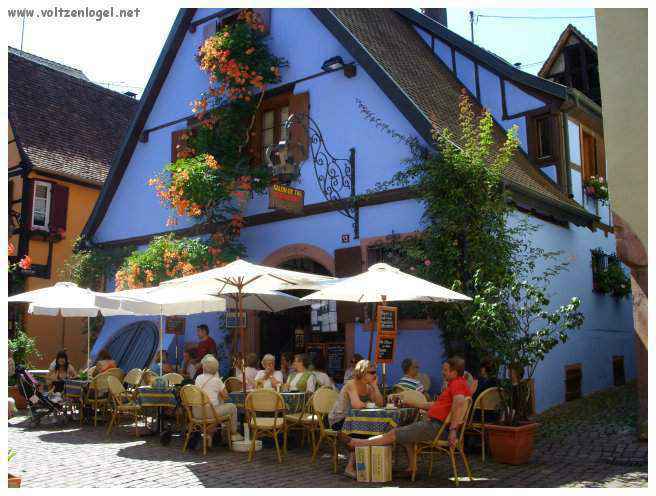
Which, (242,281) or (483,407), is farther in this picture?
(242,281)

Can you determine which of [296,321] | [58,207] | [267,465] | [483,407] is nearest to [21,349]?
[58,207]

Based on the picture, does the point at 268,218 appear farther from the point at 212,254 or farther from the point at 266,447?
the point at 266,447

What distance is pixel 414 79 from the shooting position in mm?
12344

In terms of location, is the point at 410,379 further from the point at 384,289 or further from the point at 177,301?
the point at 177,301

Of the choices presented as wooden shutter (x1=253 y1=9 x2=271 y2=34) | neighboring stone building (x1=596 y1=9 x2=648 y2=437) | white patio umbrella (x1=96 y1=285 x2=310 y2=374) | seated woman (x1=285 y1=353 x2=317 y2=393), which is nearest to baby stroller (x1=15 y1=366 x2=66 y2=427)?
white patio umbrella (x1=96 y1=285 x2=310 y2=374)

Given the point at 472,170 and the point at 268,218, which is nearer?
the point at 472,170

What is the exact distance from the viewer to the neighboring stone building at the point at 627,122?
7.56 metres

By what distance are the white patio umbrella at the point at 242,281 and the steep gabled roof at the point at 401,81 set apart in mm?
3176

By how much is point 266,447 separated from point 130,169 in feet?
28.8

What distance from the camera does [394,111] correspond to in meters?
11.0

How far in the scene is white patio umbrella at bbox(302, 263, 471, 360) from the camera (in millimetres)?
7383

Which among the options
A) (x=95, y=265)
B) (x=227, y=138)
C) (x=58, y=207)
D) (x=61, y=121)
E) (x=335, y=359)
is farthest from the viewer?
(x=61, y=121)

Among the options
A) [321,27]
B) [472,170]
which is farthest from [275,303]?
[321,27]

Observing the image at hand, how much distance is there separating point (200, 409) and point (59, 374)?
4.46 meters
